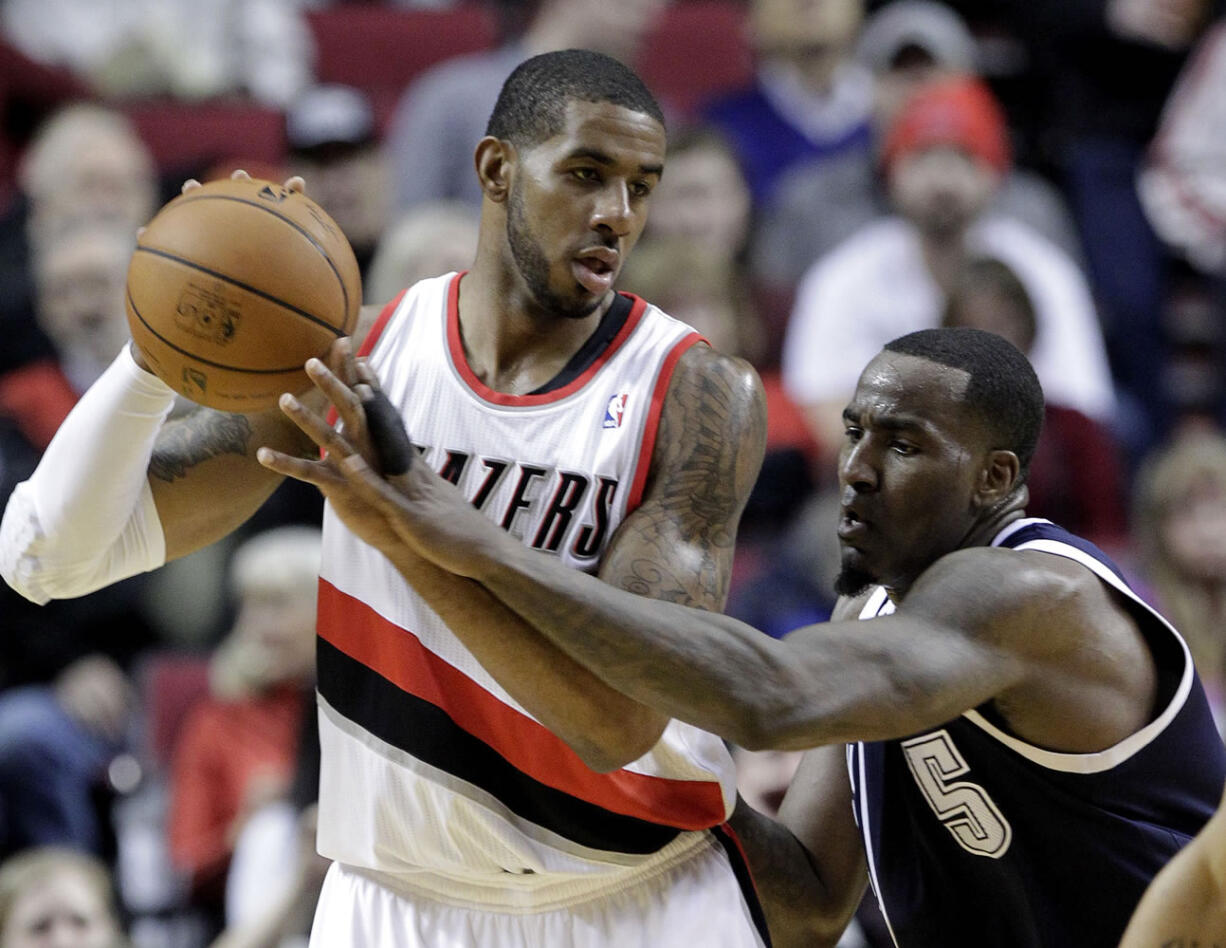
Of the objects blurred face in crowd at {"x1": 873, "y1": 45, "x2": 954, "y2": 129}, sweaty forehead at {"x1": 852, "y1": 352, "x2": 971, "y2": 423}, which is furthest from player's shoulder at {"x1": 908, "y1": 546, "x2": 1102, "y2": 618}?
blurred face in crowd at {"x1": 873, "y1": 45, "x2": 954, "y2": 129}

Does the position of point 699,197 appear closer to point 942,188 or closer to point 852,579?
point 942,188

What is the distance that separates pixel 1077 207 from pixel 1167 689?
5.56 meters

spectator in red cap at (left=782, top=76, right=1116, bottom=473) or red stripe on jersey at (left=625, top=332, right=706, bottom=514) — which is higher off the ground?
red stripe on jersey at (left=625, top=332, right=706, bottom=514)

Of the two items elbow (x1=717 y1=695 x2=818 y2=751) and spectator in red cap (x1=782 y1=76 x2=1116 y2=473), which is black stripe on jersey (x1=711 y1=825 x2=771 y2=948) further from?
spectator in red cap (x1=782 y1=76 x2=1116 y2=473)

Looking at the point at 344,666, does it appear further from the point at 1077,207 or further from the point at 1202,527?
the point at 1077,207

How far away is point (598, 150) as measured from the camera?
136 inches

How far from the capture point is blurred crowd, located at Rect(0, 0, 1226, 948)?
238 inches

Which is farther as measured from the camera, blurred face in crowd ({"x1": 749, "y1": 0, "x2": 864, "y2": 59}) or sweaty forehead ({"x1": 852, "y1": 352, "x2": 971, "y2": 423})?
blurred face in crowd ({"x1": 749, "y1": 0, "x2": 864, "y2": 59})

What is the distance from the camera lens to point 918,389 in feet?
11.7

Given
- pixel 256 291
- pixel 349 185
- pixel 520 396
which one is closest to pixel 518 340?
pixel 520 396

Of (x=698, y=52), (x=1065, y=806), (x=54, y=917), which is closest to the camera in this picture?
(x=1065, y=806)

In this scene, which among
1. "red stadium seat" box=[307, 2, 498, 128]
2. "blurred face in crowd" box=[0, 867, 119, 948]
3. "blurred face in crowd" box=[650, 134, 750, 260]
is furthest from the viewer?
"red stadium seat" box=[307, 2, 498, 128]

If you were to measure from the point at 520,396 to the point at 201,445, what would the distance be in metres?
0.68

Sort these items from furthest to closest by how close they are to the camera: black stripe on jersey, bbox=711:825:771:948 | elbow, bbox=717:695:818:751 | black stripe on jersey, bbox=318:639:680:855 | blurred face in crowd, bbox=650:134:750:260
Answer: blurred face in crowd, bbox=650:134:750:260 → black stripe on jersey, bbox=711:825:771:948 → black stripe on jersey, bbox=318:639:680:855 → elbow, bbox=717:695:818:751
